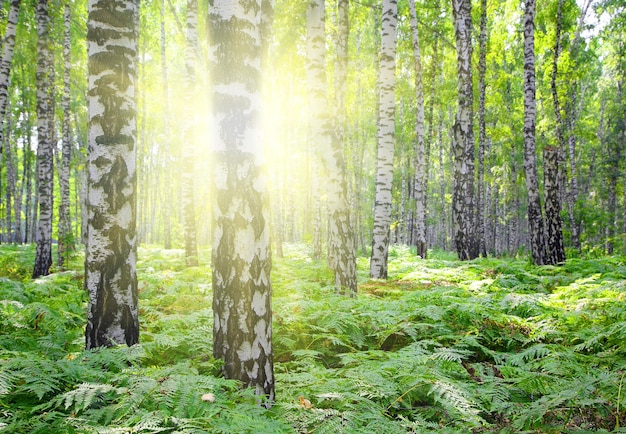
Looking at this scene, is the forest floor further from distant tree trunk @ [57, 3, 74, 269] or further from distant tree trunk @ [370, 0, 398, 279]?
distant tree trunk @ [57, 3, 74, 269]

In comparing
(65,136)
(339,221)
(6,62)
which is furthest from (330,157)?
(65,136)

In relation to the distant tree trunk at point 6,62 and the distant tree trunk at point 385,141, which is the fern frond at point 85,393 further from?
the distant tree trunk at point 6,62

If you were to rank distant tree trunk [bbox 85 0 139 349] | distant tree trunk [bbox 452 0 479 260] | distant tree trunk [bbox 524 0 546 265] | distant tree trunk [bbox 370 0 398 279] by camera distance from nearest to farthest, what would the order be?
distant tree trunk [bbox 85 0 139 349]
distant tree trunk [bbox 370 0 398 279]
distant tree trunk [bbox 524 0 546 265]
distant tree trunk [bbox 452 0 479 260]

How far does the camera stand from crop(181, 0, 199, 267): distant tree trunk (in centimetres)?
1052

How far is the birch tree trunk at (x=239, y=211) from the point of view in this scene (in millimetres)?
2443

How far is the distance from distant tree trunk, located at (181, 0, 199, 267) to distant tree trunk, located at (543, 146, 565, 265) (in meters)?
9.68

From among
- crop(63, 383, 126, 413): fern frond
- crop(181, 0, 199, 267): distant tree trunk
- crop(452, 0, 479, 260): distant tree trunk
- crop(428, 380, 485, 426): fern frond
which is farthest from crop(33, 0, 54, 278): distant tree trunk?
crop(452, 0, 479, 260): distant tree trunk

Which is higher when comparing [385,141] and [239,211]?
[385,141]

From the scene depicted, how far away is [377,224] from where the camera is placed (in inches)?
310

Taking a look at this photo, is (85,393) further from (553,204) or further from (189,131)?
(553,204)

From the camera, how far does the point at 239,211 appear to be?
2.45 metres

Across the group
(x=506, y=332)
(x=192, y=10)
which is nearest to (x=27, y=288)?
(x=506, y=332)

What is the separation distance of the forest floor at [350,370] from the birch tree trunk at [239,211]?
0.23 meters

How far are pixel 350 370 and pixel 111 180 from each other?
2590 millimetres
